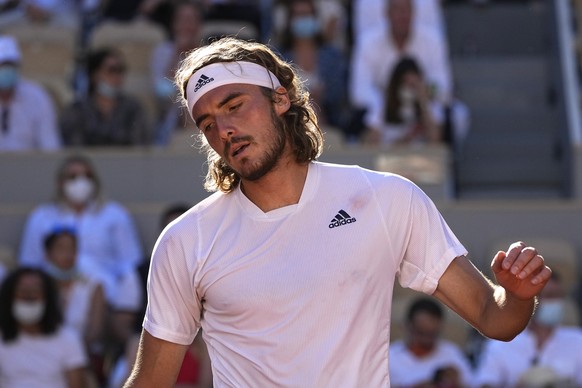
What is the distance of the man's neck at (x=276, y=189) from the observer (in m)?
4.00

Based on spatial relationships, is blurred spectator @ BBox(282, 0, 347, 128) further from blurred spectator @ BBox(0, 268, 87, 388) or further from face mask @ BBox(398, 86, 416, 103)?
blurred spectator @ BBox(0, 268, 87, 388)

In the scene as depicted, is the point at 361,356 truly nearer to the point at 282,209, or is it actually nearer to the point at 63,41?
the point at 282,209

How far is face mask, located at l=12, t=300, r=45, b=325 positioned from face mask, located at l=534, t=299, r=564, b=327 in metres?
2.96

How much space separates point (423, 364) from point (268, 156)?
4.86 meters

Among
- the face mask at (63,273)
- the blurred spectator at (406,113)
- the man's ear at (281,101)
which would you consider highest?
the blurred spectator at (406,113)

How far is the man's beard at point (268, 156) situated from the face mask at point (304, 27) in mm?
7799

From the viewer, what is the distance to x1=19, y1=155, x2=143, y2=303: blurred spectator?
32.5ft

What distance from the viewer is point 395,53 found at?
11.5m

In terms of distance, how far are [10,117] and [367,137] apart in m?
2.73

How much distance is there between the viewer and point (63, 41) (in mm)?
12516

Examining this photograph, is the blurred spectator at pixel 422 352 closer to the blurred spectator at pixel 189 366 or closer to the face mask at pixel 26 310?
the blurred spectator at pixel 189 366

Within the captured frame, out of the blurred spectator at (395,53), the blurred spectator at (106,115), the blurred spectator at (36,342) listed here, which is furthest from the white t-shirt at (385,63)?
the blurred spectator at (36,342)

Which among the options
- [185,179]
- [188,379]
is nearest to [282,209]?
[188,379]

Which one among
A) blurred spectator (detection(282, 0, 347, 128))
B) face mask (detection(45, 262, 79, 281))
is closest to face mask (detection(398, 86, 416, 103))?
blurred spectator (detection(282, 0, 347, 128))
